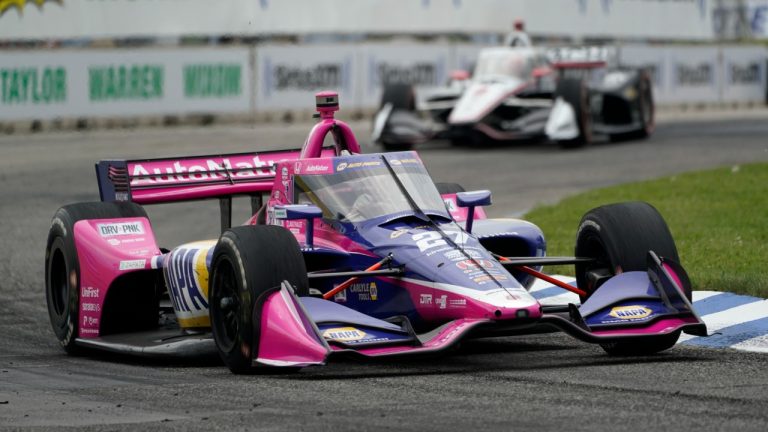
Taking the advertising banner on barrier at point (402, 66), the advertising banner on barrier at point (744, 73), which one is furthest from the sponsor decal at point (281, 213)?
the advertising banner on barrier at point (744, 73)

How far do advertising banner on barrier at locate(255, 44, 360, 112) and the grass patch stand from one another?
977 cm

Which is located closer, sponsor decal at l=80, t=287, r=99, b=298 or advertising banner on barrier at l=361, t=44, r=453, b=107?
sponsor decal at l=80, t=287, r=99, b=298

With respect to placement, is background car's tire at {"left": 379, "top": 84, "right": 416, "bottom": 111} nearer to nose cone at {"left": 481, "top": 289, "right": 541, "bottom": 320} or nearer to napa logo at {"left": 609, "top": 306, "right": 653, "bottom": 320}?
napa logo at {"left": 609, "top": 306, "right": 653, "bottom": 320}

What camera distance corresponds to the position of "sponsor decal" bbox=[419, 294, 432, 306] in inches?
305

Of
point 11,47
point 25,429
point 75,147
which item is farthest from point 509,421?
point 11,47

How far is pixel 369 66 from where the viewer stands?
26641 millimetres

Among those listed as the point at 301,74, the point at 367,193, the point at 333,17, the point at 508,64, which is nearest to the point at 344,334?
the point at 367,193

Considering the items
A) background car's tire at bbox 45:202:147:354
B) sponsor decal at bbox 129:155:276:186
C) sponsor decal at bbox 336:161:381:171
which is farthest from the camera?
sponsor decal at bbox 129:155:276:186

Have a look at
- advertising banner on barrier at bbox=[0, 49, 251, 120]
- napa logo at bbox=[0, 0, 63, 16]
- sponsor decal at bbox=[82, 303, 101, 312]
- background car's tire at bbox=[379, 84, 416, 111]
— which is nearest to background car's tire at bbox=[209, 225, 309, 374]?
sponsor decal at bbox=[82, 303, 101, 312]

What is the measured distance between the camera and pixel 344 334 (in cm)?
742

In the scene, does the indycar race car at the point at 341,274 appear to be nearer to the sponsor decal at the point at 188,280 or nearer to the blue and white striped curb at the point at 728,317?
the sponsor decal at the point at 188,280

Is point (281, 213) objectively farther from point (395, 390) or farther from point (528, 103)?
point (528, 103)

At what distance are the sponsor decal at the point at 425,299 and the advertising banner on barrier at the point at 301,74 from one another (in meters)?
17.7

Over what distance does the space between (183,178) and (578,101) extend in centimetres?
1172
